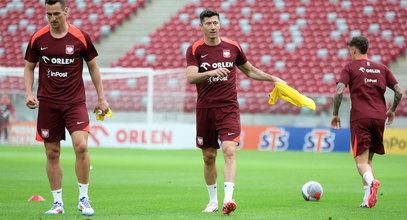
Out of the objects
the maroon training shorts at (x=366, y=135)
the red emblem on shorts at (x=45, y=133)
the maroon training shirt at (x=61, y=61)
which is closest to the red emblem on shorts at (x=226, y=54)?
the maroon training shirt at (x=61, y=61)

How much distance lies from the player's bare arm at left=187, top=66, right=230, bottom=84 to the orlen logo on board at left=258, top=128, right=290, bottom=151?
19708 mm

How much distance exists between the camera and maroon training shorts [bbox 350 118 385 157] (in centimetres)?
1050

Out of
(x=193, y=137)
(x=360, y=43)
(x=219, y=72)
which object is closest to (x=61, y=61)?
(x=219, y=72)

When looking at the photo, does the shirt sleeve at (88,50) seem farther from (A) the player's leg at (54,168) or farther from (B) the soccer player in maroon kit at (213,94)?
(B) the soccer player in maroon kit at (213,94)

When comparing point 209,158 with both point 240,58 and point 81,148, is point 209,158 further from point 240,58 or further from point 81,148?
point 81,148

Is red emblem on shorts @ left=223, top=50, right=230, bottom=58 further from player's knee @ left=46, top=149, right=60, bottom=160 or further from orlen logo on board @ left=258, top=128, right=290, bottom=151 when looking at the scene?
orlen logo on board @ left=258, top=128, right=290, bottom=151

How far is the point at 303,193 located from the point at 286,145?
58.7 feet

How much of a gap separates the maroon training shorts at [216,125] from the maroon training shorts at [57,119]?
4.54ft

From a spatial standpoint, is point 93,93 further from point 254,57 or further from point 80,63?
point 80,63

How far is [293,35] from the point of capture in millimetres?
35875

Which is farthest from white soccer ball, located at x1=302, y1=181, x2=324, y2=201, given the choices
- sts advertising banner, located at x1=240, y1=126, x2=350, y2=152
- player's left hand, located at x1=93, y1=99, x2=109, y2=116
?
sts advertising banner, located at x1=240, y1=126, x2=350, y2=152

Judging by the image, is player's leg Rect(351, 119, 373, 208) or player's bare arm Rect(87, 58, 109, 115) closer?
player's bare arm Rect(87, 58, 109, 115)

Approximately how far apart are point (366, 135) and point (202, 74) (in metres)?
2.55

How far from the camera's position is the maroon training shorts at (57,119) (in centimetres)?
906
